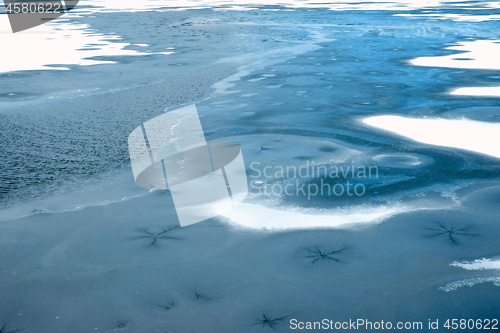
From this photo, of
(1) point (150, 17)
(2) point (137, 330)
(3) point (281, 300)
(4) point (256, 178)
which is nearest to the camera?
(2) point (137, 330)

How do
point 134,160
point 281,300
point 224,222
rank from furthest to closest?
point 134,160
point 224,222
point 281,300

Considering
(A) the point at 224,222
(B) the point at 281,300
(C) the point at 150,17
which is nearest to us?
(B) the point at 281,300

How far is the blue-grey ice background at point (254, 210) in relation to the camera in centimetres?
275

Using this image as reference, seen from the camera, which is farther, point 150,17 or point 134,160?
point 150,17

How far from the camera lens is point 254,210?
380 cm

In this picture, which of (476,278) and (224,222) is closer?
(476,278)

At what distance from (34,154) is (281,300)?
11.1ft

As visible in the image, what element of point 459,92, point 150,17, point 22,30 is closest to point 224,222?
point 459,92

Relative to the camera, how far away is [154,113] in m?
6.48

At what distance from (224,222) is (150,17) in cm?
1815

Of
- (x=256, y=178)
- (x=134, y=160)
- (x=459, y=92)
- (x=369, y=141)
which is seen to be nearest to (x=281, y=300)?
(x=256, y=178)

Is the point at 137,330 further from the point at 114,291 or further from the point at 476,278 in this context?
the point at 476,278

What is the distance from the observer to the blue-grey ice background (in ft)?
9.04

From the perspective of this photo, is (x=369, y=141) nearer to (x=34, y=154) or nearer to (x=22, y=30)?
(x=34, y=154)
